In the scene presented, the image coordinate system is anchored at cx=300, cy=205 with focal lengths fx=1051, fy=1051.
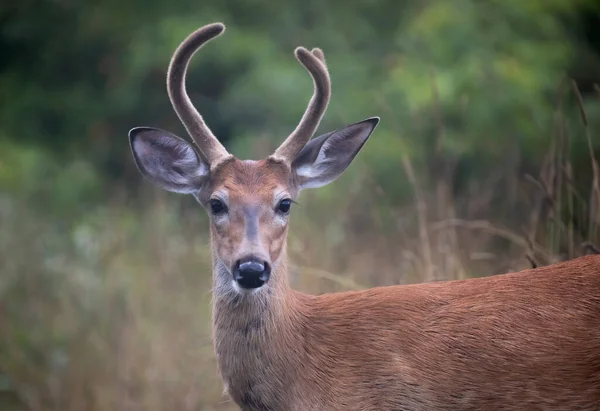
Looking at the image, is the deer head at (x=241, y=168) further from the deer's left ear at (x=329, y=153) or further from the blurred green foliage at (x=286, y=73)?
the blurred green foliage at (x=286, y=73)

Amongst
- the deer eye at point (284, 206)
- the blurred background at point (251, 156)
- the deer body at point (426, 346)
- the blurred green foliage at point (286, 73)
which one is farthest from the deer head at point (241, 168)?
the blurred green foliage at point (286, 73)

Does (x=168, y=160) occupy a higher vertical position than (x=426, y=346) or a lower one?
higher

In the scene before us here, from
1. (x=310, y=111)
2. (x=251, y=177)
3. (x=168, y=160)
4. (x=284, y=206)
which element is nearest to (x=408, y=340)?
(x=284, y=206)

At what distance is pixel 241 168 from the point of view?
5.35 meters

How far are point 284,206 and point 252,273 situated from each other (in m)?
0.57

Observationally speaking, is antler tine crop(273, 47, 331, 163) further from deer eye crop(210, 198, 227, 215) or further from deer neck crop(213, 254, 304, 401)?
deer neck crop(213, 254, 304, 401)

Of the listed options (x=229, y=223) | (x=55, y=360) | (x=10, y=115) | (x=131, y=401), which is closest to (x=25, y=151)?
(x=10, y=115)

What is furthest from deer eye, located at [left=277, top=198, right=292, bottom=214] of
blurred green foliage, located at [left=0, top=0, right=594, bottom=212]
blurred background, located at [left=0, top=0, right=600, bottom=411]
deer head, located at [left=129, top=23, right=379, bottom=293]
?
blurred green foliage, located at [left=0, top=0, right=594, bottom=212]

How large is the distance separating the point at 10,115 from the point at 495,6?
6400 millimetres

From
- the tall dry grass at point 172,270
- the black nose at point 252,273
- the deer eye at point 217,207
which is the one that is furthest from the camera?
the tall dry grass at point 172,270

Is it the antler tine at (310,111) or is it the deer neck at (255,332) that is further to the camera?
the antler tine at (310,111)

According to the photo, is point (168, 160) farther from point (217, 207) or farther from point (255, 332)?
point (255, 332)

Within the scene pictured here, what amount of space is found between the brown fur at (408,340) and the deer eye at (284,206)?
82 millimetres

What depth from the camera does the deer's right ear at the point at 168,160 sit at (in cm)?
548
